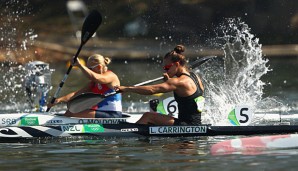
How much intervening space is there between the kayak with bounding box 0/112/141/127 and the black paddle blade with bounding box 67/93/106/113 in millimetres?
229

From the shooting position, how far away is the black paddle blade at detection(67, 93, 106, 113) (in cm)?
1684

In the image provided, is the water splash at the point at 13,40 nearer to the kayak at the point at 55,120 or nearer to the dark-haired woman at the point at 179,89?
the kayak at the point at 55,120

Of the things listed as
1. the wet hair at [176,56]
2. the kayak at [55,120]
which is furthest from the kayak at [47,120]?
the wet hair at [176,56]

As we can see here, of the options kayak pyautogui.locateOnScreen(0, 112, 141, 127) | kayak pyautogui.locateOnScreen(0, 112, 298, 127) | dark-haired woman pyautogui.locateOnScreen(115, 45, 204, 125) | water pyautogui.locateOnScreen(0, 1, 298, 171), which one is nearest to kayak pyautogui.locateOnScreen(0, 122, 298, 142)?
water pyautogui.locateOnScreen(0, 1, 298, 171)

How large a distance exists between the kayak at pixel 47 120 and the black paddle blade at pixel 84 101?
0.75ft

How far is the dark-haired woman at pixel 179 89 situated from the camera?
15578mm

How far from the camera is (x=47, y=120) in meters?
17.3

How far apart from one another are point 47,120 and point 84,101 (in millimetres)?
923

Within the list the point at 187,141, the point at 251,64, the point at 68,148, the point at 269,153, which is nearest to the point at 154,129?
the point at 187,141

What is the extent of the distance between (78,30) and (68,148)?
119 ft

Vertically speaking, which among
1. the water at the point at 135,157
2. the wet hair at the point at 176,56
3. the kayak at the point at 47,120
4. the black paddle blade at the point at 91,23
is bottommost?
the water at the point at 135,157

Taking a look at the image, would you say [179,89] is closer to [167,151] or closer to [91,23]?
[167,151]

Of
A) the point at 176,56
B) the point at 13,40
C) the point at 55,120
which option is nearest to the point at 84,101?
the point at 55,120

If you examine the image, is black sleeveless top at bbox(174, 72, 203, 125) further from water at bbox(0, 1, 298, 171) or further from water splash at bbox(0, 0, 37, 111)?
water splash at bbox(0, 0, 37, 111)
